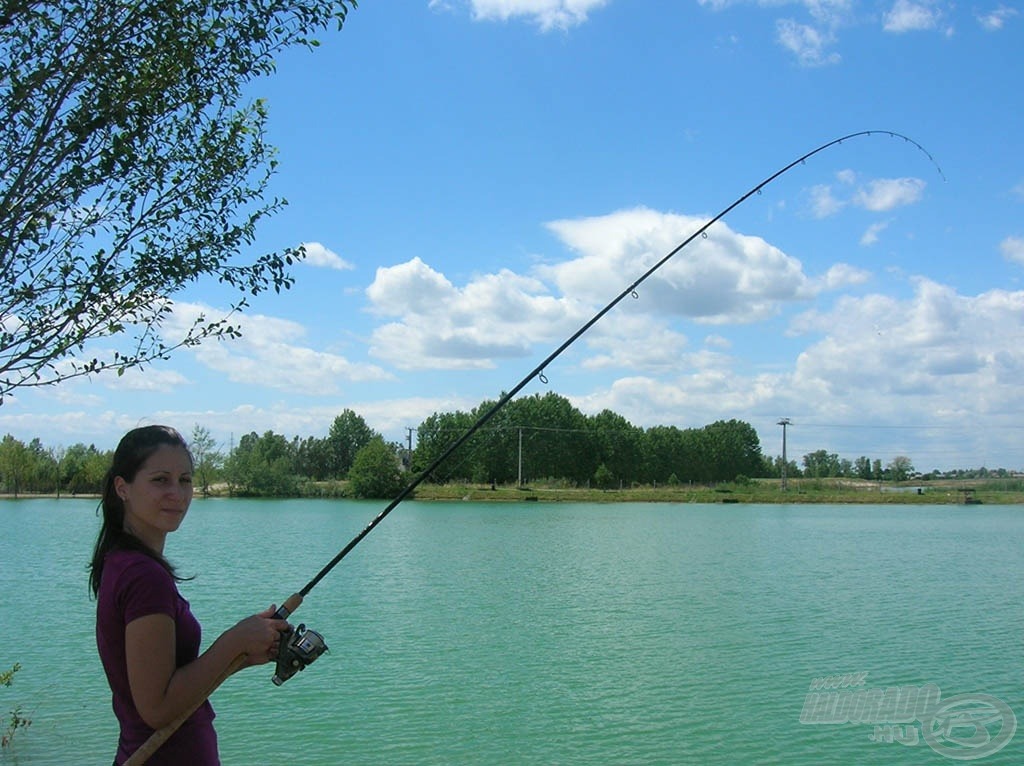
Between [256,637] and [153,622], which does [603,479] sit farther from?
[153,622]

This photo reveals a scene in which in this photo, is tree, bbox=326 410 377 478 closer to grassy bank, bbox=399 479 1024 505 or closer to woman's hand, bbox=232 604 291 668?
grassy bank, bbox=399 479 1024 505

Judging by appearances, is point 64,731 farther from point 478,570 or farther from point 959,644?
point 478,570

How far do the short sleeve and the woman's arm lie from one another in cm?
2

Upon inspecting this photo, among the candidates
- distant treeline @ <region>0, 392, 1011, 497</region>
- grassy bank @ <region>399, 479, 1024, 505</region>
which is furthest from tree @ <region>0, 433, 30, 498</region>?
grassy bank @ <region>399, 479, 1024, 505</region>

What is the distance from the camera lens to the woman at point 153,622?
221cm

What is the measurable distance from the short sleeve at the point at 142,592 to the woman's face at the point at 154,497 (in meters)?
0.17

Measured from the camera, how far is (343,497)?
86.8 m

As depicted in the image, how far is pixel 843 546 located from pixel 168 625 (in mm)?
36664

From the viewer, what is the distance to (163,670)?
2.23 m

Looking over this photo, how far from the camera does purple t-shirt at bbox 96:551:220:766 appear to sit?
7.25ft

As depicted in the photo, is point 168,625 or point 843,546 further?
point 843,546

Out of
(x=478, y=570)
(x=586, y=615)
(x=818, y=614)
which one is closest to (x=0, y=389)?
(x=586, y=615)

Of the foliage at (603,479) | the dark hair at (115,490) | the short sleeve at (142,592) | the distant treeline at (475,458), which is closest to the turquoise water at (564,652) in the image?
the dark hair at (115,490)

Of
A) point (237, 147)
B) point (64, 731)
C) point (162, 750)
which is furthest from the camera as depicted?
point (64, 731)
